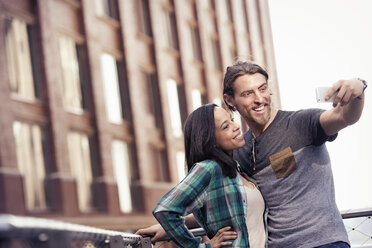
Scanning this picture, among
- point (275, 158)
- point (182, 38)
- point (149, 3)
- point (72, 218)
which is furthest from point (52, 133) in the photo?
point (275, 158)

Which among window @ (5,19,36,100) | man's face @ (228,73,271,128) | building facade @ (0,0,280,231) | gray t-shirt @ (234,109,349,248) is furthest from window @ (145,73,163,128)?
gray t-shirt @ (234,109,349,248)

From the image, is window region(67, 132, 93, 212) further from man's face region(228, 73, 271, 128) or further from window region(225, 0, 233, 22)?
window region(225, 0, 233, 22)

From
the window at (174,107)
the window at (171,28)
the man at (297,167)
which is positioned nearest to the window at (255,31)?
the window at (171,28)

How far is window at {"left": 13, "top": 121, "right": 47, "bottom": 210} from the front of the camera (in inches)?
651

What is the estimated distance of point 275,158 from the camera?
11.3ft

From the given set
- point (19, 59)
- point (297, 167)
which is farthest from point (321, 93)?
point (19, 59)

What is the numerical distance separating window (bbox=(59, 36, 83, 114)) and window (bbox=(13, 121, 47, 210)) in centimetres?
190

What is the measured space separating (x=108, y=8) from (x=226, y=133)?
19927 millimetres

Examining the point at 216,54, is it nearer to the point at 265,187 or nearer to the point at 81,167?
the point at 81,167

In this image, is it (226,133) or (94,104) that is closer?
(226,133)

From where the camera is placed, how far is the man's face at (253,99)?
3.57m

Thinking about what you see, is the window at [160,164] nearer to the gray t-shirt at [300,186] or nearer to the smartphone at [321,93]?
the gray t-shirt at [300,186]

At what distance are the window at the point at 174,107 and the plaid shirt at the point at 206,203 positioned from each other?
22.0 metres

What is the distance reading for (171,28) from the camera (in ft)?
89.6
